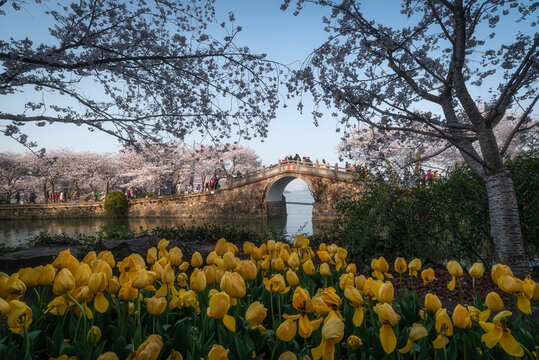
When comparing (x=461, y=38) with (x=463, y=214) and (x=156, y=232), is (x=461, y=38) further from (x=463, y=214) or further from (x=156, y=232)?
(x=156, y=232)

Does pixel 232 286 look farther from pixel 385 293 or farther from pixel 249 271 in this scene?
pixel 385 293

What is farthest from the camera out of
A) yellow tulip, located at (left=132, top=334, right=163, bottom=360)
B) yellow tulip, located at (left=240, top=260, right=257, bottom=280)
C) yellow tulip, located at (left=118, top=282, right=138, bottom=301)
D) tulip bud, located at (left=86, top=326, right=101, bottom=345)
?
yellow tulip, located at (left=240, top=260, right=257, bottom=280)

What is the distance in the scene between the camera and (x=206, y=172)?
32.3m

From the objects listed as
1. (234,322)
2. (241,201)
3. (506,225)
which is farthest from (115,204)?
(234,322)

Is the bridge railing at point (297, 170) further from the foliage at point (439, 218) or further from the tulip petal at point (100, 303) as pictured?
the tulip petal at point (100, 303)

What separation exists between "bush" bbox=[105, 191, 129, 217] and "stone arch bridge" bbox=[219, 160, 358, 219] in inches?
366

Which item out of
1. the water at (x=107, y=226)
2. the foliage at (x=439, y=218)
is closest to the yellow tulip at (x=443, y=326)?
the foliage at (x=439, y=218)

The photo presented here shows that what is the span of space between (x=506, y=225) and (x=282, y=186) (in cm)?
2213

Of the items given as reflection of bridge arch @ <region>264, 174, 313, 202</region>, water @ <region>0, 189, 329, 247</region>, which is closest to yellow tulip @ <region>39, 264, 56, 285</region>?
water @ <region>0, 189, 329, 247</region>

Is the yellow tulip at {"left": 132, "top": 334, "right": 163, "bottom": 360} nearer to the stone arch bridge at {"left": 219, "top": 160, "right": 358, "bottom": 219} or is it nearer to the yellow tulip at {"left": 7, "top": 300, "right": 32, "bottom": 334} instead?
the yellow tulip at {"left": 7, "top": 300, "right": 32, "bottom": 334}

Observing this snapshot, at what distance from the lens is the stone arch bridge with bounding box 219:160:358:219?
825 inches

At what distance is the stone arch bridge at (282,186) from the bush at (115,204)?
9304mm

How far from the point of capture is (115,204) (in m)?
26.1

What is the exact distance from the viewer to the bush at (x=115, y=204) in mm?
26078
